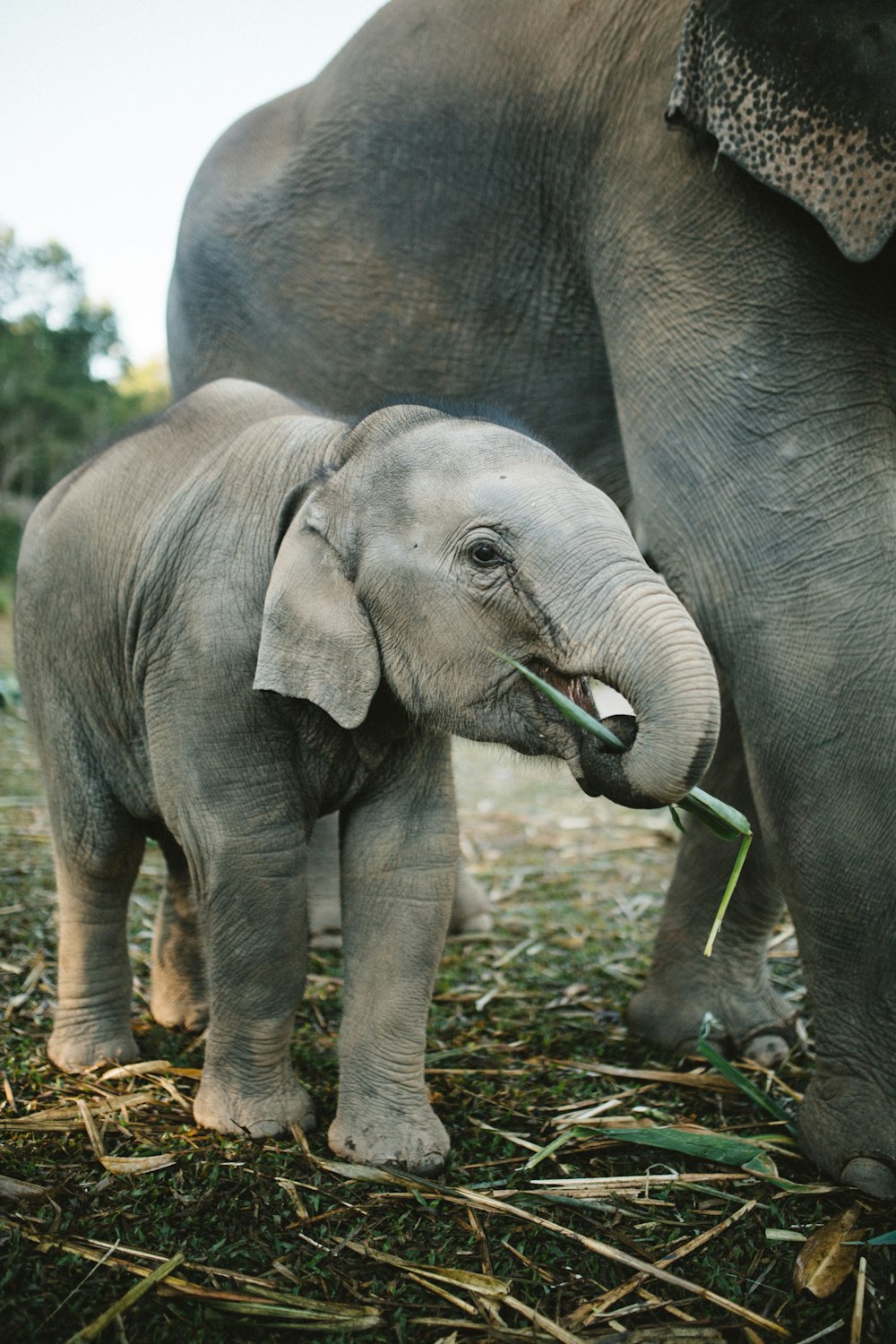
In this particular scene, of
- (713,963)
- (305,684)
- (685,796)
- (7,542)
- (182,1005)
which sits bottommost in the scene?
(7,542)

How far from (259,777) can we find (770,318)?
135 cm

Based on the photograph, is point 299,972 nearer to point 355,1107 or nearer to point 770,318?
point 355,1107

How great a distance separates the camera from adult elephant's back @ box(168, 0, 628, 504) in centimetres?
302

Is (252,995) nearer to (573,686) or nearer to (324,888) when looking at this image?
(573,686)

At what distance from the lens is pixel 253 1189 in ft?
7.48

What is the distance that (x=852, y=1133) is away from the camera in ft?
7.93

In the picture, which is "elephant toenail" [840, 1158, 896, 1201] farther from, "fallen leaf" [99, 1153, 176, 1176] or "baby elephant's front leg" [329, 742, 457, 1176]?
"fallen leaf" [99, 1153, 176, 1176]

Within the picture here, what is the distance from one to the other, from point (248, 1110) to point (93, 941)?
64 centimetres

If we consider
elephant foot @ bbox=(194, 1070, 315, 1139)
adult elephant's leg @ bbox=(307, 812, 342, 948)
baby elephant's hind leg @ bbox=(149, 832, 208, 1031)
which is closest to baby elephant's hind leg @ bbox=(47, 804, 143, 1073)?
baby elephant's hind leg @ bbox=(149, 832, 208, 1031)

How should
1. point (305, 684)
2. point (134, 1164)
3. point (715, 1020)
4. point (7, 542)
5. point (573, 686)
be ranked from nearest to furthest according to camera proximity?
point (573, 686) < point (305, 684) < point (134, 1164) < point (715, 1020) < point (7, 542)

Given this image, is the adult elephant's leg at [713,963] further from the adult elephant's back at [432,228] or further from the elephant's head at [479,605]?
the elephant's head at [479,605]

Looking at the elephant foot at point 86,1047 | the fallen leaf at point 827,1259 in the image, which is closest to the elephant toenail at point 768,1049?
the fallen leaf at point 827,1259

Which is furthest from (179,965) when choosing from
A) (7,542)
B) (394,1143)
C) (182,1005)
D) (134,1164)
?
(7,542)

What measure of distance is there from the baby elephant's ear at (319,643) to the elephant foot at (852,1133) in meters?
1.18
